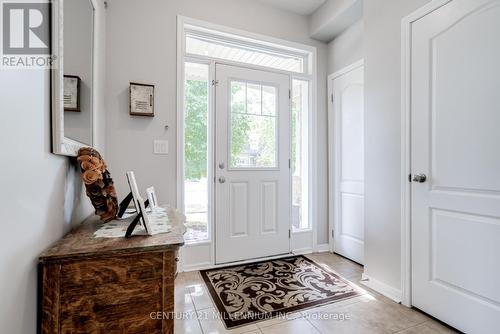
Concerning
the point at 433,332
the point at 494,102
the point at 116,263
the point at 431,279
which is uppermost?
the point at 494,102

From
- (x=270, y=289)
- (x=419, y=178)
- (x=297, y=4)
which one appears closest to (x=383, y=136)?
(x=419, y=178)

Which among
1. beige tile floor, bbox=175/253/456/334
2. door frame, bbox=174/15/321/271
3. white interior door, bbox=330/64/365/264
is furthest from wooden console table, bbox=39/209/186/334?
white interior door, bbox=330/64/365/264

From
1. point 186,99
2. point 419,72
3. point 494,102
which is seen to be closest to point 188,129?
point 186,99

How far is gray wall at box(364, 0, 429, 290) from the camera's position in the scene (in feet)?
6.19

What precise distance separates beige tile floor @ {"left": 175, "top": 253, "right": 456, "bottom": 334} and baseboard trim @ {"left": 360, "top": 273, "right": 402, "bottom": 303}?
0.05 m

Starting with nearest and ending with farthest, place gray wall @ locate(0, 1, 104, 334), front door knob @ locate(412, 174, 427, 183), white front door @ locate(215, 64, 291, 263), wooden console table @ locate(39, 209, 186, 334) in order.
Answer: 1. gray wall @ locate(0, 1, 104, 334)
2. wooden console table @ locate(39, 209, 186, 334)
3. front door knob @ locate(412, 174, 427, 183)
4. white front door @ locate(215, 64, 291, 263)

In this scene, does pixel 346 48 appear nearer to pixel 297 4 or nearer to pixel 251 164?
pixel 297 4

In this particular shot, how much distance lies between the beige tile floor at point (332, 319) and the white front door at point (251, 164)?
767mm

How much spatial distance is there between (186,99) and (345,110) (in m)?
1.73

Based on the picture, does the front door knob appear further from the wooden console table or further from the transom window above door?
the wooden console table

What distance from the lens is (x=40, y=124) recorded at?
2.77 feet

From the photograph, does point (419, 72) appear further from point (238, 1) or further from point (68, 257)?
point (68, 257)

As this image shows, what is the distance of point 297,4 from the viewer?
2.71 m

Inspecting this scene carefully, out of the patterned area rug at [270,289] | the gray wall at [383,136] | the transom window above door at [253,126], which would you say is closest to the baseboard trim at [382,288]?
the gray wall at [383,136]
